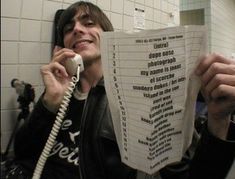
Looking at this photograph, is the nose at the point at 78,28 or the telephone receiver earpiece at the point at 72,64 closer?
the telephone receiver earpiece at the point at 72,64

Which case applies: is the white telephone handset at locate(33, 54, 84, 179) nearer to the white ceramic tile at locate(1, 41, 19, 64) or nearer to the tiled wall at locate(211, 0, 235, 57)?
the white ceramic tile at locate(1, 41, 19, 64)

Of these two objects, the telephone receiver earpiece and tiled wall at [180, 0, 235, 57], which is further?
tiled wall at [180, 0, 235, 57]

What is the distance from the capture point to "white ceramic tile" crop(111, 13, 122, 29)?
2.61ft

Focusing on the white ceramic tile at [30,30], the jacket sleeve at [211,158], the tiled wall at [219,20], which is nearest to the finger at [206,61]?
the jacket sleeve at [211,158]

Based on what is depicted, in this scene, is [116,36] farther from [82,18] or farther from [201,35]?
[82,18]

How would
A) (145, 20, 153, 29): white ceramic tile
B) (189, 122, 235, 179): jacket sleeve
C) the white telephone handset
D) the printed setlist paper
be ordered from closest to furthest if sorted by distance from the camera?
the printed setlist paper < (189, 122, 235, 179): jacket sleeve < the white telephone handset < (145, 20, 153, 29): white ceramic tile

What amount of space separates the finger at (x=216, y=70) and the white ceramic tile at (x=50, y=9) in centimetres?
47

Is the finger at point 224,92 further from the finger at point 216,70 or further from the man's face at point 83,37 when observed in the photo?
the man's face at point 83,37

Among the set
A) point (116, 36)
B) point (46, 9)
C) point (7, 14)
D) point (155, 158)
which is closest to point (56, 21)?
point (46, 9)

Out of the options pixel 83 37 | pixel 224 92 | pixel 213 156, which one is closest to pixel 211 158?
pixel 213 156

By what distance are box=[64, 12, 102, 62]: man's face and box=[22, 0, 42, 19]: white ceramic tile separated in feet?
0.47

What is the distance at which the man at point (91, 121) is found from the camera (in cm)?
48

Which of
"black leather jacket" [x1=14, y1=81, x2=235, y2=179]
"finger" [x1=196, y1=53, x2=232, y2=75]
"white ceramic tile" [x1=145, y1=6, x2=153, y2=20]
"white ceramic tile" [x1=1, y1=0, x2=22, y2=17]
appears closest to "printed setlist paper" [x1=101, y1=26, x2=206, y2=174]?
"finger" [x1=196, y1=53, x2=232, y2=75]

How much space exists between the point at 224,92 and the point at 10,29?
45 centimetres
